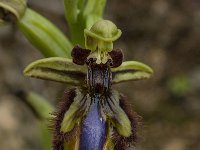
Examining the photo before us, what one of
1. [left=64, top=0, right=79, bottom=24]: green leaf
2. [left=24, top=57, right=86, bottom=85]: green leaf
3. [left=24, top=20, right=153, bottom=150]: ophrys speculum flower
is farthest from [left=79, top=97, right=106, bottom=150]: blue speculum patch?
[left=64, top=0, right=79, bottom=24]: green leaf

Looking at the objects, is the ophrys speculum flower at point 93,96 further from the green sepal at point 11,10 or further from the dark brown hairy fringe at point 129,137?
the green sepal at point 11,10

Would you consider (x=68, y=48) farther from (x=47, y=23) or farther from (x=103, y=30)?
(x=103, y=30)

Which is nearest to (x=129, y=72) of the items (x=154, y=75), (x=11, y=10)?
(x=11, y=10)

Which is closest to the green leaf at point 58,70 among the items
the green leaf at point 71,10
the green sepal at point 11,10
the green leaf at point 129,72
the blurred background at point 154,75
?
the green leaf at point 129,72

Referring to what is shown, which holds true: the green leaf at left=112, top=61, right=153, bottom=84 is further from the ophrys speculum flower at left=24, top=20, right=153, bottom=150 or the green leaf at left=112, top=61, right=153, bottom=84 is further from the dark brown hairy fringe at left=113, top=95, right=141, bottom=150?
the dark brown hairy fringe at left=113, top=95, right=141, bottom=150

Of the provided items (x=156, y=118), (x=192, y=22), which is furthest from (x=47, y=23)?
(x=192, y=22)

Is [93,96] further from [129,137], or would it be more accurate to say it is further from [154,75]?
[154,75]

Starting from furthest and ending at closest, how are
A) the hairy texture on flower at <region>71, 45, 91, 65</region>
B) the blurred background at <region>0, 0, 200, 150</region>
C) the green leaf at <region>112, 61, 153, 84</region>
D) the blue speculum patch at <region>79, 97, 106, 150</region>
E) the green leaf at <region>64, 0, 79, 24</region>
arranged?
the blurred background at <region>0, 0, 200, 150</region>, the green leaf at <region>64, 0, 79, 24</region>, the green leaf at <region>112, 61, 153, 84</region>, the hairy texture on flower at <region>71, 45, 91, 65</region>, the blue speculum patch at <region>79, 97, 106, 150</region>
